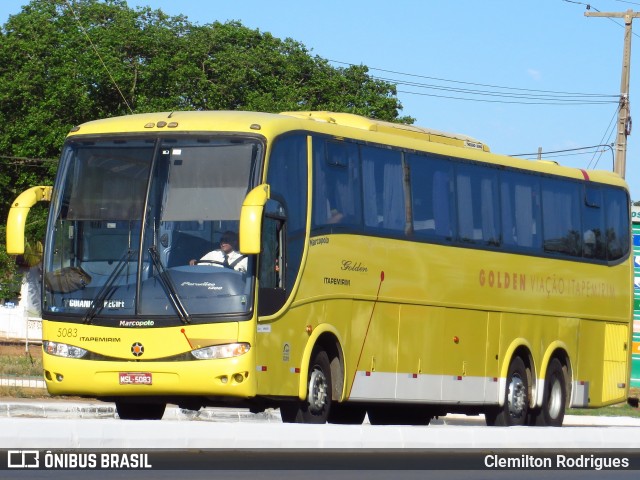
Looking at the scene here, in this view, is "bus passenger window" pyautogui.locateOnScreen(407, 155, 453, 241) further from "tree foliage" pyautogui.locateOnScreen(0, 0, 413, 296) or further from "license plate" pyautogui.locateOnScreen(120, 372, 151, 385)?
"tree foliage" pyautogui.locateOnScreen(0, 0, 413, 296)

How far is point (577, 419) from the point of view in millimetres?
29406

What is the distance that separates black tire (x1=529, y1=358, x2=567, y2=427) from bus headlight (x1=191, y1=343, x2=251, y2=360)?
7.93 metres

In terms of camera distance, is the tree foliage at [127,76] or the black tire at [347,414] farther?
the tree foliage at [127,76]

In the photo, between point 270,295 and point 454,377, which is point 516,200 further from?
point 270,295

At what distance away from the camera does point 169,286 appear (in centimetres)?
1714

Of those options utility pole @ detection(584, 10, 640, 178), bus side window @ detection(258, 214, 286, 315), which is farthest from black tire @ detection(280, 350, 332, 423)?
utility pole @ detection(584, 10, 640, 178)

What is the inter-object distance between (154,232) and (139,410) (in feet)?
9.34

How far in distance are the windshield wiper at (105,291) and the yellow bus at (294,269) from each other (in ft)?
0.08

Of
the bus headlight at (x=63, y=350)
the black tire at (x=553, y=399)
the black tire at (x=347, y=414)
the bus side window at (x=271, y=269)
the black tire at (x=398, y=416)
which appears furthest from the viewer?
the black tire at (x=553, y=399)

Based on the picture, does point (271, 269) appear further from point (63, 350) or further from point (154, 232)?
Answer: point (63, 350)

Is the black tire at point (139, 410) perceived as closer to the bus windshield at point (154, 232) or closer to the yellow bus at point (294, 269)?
the yellow bus at point (294, 269)

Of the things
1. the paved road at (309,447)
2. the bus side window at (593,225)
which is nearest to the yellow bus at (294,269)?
the bus side window at (593,225)

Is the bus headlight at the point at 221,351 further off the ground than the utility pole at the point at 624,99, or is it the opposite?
the utility pole at the point at 624,99

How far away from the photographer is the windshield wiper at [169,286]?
17.1 metres
